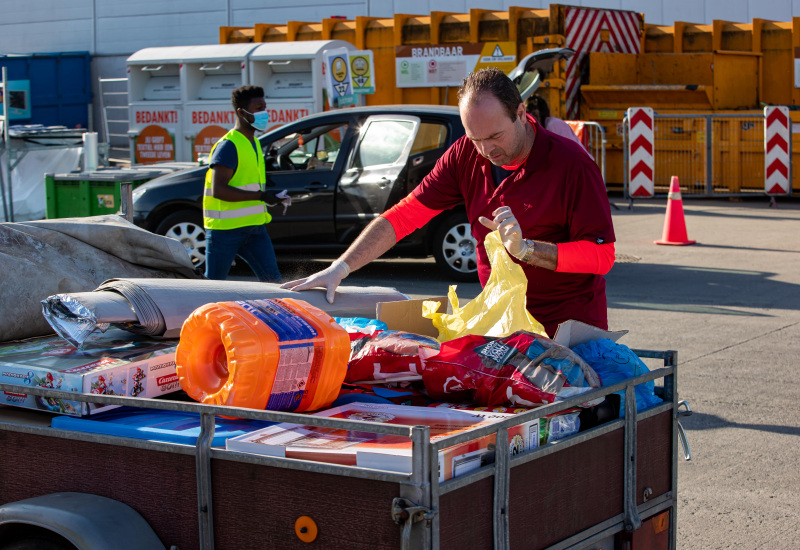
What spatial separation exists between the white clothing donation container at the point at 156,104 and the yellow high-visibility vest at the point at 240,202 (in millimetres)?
10326

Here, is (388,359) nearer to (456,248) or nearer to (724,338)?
(724,338)

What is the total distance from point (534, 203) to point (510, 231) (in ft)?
1.24

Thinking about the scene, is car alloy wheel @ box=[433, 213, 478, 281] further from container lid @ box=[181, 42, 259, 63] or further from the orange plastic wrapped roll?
container lid @ box=[181, 42, 259, 63]

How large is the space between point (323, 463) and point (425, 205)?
1.87 metres

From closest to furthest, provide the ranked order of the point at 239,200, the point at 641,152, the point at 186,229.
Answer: the point at 239,200 → the point at 186,229 → the point at 641,152

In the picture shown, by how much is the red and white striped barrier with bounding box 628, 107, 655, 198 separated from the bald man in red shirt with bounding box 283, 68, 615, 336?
13.5 meters

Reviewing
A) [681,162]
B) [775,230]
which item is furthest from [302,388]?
[681,162]

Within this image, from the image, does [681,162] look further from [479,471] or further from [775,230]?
[479,471]

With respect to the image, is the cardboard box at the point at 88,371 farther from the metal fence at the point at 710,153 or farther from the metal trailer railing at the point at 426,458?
the metal fence at the point at 710,153

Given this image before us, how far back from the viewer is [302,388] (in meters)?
2.63

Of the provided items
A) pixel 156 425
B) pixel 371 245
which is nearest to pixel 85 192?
pixel 371 245

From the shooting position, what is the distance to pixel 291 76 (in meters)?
16.1

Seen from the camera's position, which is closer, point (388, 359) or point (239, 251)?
point (388, 359)

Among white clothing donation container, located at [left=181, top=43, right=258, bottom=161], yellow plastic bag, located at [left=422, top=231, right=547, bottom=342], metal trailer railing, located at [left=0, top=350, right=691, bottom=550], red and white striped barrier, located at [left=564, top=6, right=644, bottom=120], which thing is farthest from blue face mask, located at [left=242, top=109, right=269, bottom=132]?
red and white striped barrier, located at [left=564, top=6, right=644, bottom=120]
